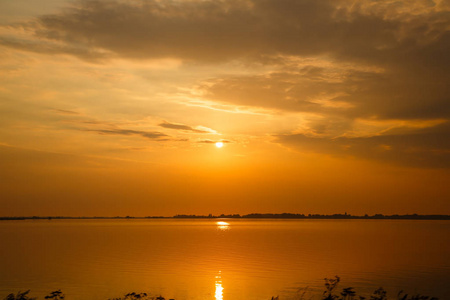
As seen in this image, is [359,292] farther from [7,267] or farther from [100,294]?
[7,267]

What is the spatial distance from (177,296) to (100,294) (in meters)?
5.47

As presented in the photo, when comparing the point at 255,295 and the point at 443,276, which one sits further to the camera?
the point at 443,276

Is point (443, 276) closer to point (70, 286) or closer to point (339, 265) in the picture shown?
point (339, 265)

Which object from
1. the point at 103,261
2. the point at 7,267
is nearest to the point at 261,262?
the point at 103,261

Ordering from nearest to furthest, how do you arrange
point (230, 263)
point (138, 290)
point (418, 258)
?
point (138, 290) → point (230, 263) → point (418, 258)

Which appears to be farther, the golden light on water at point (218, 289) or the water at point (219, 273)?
the water at point (219, 273)

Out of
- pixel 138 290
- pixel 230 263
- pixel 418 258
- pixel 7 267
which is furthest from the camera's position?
pixel 418 258

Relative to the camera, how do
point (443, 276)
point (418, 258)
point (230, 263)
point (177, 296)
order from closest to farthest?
point (177, 296)
point (443, 276)
point (230, 263)
point (418, 258)

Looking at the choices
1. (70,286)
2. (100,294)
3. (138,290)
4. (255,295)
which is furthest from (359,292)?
(70,286)

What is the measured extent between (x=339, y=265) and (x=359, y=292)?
55.6 feet

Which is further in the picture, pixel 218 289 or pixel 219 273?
pixel 219 273

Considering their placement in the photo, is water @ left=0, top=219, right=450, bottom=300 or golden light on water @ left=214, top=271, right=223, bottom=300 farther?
water @ left=0, top=219, right=450, bottom=300

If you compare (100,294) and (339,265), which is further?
(339,265)

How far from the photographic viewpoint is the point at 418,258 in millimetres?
54562
